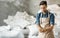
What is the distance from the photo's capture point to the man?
0.96 metres

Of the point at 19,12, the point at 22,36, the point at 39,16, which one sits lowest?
the point at 22,36

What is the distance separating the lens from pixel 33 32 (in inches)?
54.5

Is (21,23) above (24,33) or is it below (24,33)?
above

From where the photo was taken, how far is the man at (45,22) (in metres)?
0.96

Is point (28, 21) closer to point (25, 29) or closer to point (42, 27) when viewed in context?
point (25, 29)

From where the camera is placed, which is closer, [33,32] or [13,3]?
[33,32]

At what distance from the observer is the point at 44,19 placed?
98cm

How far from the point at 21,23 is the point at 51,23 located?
0.68 m

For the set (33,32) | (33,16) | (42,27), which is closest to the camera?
(42,27)

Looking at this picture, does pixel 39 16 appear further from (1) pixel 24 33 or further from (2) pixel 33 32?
(1) pixel 24 33

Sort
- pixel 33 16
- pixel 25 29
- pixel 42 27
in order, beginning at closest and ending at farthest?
pixel 42 27 < pixel 25 29 < pixel 33 16

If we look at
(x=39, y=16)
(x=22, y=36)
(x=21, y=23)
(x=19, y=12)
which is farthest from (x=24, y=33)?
(x=39, y=16)

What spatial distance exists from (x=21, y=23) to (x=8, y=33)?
0.74 feet

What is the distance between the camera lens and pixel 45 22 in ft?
3.23
